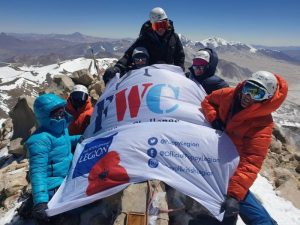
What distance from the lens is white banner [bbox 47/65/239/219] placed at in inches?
182

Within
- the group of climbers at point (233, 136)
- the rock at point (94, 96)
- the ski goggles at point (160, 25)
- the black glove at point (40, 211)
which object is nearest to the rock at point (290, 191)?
the group of climbers at point (233, 136)

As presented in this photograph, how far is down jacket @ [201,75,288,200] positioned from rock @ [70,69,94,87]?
9.05 meters

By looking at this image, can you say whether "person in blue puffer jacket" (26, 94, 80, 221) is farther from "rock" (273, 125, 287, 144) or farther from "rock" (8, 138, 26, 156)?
"rock" (273, 125, 287, 144)

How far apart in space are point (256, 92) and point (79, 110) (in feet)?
12.7

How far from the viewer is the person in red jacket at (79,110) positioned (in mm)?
7090

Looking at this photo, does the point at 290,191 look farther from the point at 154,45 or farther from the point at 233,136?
the point at 154,45

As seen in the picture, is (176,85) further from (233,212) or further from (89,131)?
(233,212)

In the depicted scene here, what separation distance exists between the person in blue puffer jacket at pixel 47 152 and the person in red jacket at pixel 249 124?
2289mm

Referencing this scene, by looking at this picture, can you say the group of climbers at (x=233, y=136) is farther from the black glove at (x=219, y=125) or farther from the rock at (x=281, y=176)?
the rock at (x=281, y=176)

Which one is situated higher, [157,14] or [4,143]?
[157,14]

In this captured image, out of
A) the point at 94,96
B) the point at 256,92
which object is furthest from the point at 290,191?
the point at 94,96

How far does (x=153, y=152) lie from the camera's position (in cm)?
479

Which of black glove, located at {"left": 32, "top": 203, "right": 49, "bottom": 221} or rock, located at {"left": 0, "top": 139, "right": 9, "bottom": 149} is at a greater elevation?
black glove, located at {"left": 32, "top": 203, "right": 49, "bottom": 221}

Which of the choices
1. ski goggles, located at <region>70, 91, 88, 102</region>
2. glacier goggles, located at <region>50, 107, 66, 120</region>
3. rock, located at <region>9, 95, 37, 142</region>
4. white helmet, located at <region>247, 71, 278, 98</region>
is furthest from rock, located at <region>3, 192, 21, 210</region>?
white helmet, located at <region>247, 71, 278, 98</region>
